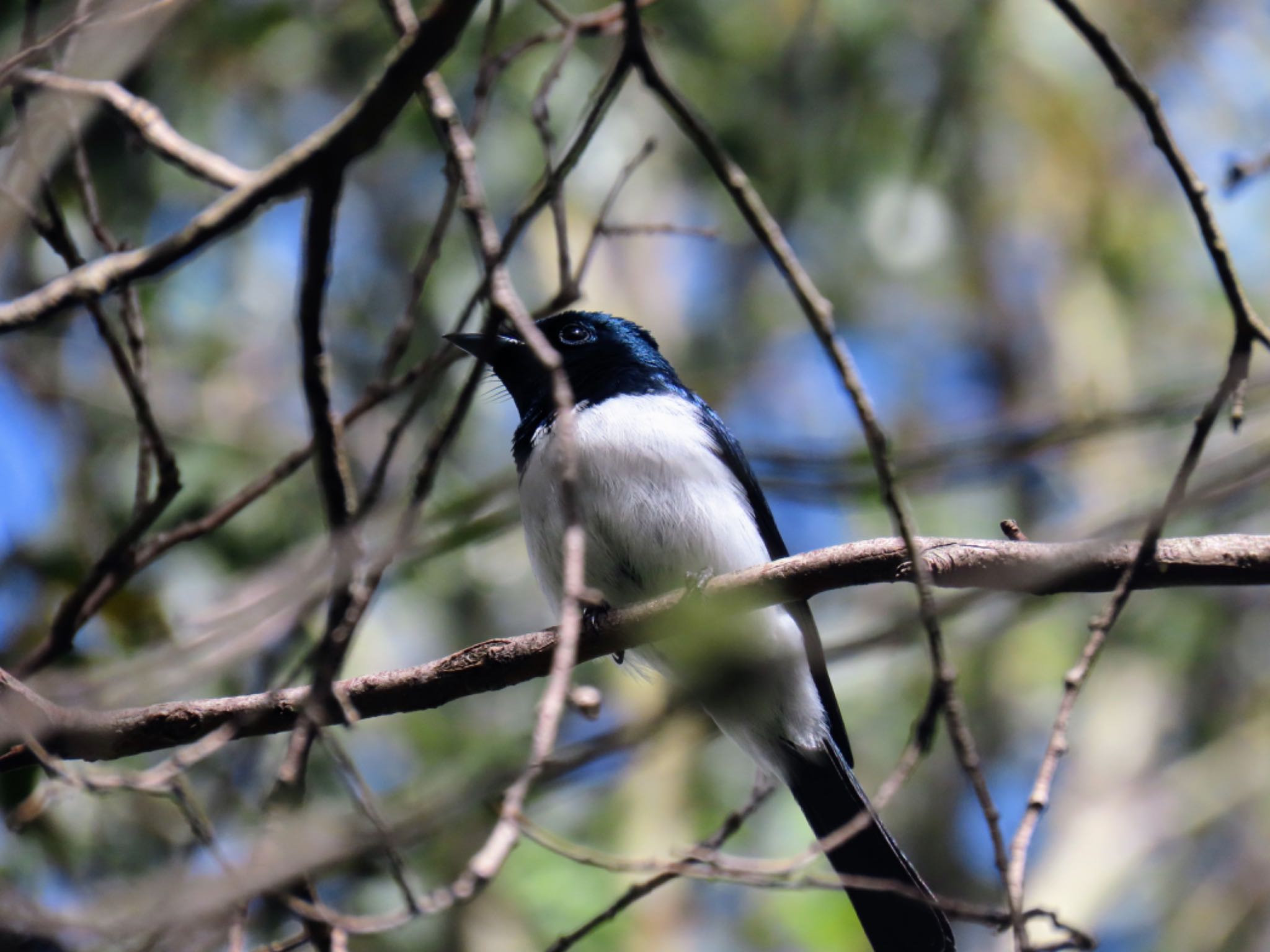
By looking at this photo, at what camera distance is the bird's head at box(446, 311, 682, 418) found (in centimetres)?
511

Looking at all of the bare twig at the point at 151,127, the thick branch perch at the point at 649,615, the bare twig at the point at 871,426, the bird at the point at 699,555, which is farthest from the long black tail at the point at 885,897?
the bare twig at the point at 151,127

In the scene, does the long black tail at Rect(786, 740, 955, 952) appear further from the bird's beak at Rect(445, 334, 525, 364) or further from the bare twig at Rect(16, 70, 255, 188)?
the bare twig at Rect(16, 70, 255, 188)

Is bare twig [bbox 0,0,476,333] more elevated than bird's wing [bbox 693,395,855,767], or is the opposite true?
bird's wing [bbox 693,395,855,767]

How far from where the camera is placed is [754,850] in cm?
750

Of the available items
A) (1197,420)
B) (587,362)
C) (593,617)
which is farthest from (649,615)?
(587,362)

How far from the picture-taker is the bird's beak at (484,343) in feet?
7.91

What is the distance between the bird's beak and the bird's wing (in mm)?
781

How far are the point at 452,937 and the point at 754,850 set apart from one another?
5.60 ft

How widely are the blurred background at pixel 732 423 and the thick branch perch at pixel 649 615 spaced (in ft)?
0.70

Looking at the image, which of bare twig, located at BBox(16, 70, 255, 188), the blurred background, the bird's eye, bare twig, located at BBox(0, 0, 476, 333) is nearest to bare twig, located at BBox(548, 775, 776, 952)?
the blurred background

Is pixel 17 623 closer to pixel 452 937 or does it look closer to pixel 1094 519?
pixel 452 937

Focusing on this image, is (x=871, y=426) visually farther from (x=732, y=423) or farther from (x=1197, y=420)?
(x=732, y=423)

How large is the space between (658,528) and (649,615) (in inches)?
43.1

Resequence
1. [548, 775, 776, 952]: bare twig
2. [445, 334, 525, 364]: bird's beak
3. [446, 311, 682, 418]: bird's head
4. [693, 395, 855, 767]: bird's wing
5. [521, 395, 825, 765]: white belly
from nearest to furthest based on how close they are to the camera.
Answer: [445, 334, 525, 364]: bird's beak → [548, 775, 776, 952]: bare twig → [521, 395, 825, 765]: white belly → [693, 395, 855, 767]: bird's wing → [446, 311, 682, 418]: bird's head
